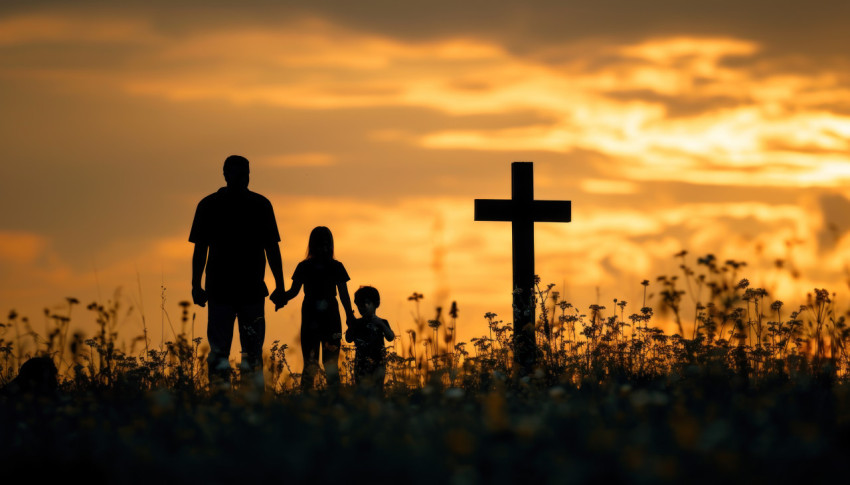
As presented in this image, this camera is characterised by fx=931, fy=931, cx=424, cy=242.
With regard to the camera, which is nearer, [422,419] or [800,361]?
[422,419]

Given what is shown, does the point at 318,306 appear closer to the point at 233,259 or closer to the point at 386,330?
the point at 386,330

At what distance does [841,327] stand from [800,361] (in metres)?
0.58

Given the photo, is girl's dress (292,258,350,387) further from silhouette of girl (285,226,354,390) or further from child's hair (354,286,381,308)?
child's hair (354,286,381,308)

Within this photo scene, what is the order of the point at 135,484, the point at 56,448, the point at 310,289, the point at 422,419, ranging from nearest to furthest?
the point at 135,484 < the point at 422,419 < the point at 56,448 < the point at 310,289

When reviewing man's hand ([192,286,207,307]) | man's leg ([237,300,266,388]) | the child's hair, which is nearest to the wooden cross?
the child's hair

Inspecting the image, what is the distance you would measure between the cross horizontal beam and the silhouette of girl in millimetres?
2048

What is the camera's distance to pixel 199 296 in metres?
8.71

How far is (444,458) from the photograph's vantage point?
4.11 meters

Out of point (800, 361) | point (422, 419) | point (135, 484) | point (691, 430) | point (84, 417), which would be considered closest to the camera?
point (691, 430)

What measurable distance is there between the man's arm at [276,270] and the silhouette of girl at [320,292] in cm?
13

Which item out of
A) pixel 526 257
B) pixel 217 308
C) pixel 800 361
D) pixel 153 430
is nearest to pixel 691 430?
pixel 153 430

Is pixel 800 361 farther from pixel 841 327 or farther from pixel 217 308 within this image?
pixel 217 308

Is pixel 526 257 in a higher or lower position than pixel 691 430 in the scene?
higher

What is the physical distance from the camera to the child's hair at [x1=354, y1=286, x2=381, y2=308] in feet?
32.2
